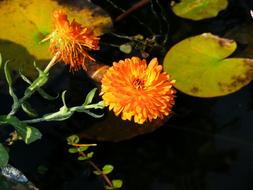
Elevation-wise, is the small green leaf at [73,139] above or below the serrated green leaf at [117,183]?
above

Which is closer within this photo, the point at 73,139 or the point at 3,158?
the point at 3,158

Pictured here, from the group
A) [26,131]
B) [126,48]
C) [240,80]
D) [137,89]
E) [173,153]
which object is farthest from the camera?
[126,48]

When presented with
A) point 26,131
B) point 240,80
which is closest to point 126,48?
point 240,80

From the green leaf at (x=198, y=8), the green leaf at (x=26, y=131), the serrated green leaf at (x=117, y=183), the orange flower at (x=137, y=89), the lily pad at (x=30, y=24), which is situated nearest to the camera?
the orange flower at (x=137, y=89)

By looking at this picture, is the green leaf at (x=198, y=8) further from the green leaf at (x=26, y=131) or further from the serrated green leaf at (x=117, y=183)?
the green leaf at (x=26, y=131)

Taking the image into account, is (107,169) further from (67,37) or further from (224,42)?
(224,42)

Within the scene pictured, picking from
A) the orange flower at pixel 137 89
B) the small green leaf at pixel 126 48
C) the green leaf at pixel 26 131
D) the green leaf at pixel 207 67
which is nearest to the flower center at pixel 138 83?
the orange flower at pixel 137 89

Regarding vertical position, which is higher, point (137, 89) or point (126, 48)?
point (137, 89)
